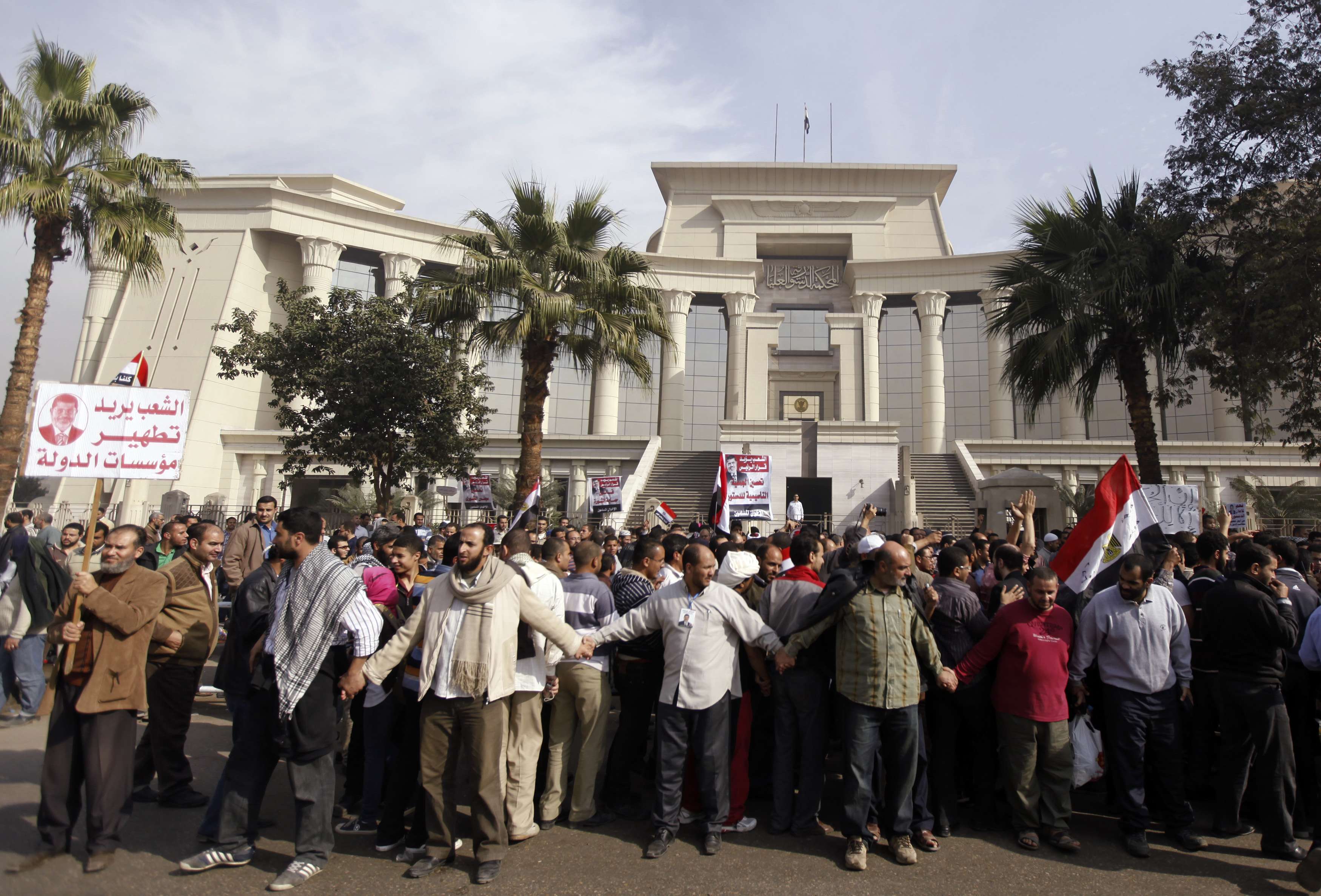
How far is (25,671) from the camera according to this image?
302 inches

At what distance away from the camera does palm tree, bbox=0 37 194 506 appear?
13.5 meters

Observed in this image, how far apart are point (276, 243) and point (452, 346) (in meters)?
24.0

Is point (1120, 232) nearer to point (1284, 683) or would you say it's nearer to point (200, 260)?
point (1284, 683)

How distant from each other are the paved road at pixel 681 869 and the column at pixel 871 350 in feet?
102

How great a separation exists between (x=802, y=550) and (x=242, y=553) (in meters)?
6.02

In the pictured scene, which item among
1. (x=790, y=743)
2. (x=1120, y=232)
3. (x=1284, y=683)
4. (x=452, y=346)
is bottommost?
(x=790, y=743)

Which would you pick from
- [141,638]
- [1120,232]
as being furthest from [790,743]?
[1120,232]

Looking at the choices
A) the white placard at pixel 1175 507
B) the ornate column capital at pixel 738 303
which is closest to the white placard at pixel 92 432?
the white placard at pixel 1175 507

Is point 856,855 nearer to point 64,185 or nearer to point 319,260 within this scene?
point 64,185

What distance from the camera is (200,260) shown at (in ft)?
114

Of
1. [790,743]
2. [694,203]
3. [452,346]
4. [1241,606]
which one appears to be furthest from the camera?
[694,203]

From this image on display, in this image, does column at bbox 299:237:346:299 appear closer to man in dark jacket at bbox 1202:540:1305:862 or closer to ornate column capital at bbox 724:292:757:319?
ornate column capital at bbox 724:292:757:319

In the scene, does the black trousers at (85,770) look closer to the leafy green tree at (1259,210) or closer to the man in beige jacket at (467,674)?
the man in beige jacket at (467,674)

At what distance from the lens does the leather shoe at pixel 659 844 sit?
4969mm
